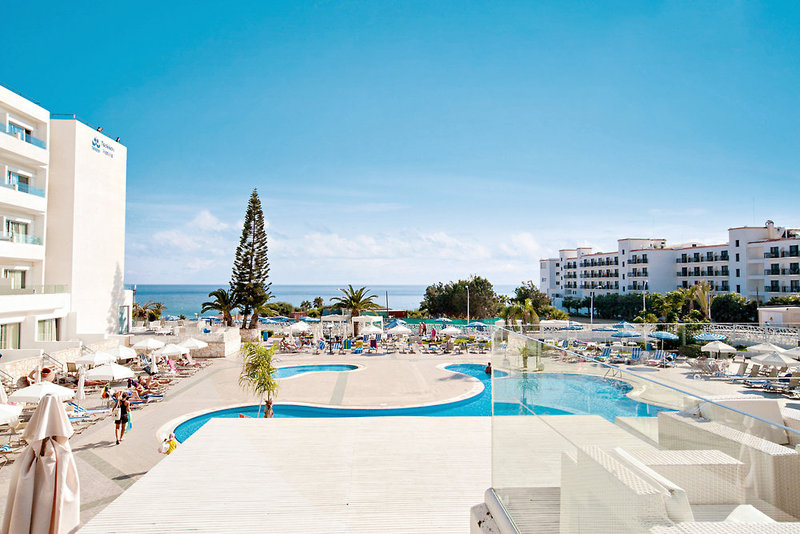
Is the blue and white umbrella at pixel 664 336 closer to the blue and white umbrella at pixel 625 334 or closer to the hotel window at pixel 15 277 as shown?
the blue and white umbrella at pixel 625 334

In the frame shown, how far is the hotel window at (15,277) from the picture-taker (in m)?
20.4

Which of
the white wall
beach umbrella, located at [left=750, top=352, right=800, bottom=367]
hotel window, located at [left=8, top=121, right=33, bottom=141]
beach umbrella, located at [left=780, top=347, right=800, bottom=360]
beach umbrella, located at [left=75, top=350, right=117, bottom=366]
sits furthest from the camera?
the white wall

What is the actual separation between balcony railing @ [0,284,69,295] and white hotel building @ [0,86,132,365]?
0.05 meters

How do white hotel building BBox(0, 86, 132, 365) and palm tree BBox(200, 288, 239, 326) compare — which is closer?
white hotel building BBox(0, 86, 132, 365)

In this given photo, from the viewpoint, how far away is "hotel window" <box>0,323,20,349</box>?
18562 mm

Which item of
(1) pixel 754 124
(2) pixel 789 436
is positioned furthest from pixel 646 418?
(1) pixel 754 124

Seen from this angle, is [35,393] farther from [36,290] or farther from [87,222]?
[87,222]

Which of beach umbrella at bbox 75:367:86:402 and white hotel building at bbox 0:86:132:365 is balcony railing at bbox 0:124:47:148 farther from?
beach umbrella at bbox 75:367:86:402

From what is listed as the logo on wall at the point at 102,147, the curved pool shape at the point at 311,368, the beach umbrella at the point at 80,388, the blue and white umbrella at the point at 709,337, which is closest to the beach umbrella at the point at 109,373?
the beach umbrella at the point at 80,388

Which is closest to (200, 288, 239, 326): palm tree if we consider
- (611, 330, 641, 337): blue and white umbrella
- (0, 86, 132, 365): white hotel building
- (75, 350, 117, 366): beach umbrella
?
(0, 86, 132, 365): white hotel building

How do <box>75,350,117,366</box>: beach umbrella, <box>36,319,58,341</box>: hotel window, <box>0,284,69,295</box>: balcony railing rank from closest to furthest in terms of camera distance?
<box>75,350,117,366</box>: beach umbrella < <box>0,284,69,295</box>: balcony railing < <box>36,319,58,341</box>: hotel window

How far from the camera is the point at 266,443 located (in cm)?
727

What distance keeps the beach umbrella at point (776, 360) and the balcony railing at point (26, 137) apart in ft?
98.3

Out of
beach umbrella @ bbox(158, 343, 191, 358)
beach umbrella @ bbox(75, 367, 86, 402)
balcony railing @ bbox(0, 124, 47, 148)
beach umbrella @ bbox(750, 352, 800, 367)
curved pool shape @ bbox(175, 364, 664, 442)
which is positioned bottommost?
beach umbrella @ bbox(75, 367, 86, 402)
